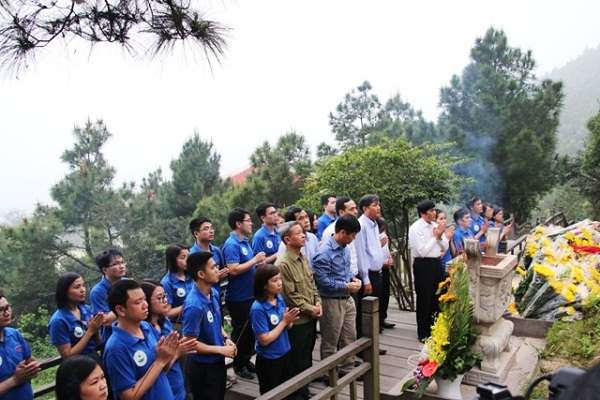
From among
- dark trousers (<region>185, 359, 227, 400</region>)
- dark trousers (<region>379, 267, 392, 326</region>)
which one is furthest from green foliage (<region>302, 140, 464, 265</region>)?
dark trousers (<region>185, 359, 227, 400</region>)

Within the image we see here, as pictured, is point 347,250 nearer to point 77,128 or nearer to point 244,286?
point 244,286

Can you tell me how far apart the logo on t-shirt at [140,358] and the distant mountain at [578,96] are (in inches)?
2021

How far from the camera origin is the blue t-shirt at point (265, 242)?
4988mm

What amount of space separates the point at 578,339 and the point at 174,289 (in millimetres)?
3992

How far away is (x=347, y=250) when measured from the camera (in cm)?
434

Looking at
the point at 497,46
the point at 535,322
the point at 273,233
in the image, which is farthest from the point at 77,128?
the point at 497,46

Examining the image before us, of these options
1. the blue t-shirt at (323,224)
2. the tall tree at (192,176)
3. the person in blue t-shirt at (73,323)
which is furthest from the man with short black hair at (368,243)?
the tall tree at (192,176)

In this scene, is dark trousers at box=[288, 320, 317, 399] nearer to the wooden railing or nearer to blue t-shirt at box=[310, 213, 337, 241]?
the wooden railing

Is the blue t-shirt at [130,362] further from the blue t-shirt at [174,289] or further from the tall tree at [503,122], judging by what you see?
the tall tree at [503,122]

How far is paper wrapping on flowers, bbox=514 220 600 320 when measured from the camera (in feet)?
17.6

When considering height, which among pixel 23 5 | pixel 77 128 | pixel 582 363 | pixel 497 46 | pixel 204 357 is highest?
pixel 497 46

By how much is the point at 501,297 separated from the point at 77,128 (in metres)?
13.3

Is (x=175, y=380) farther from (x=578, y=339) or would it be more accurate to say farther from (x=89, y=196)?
(x=89, y=196)

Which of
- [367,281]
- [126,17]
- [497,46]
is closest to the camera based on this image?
[126,17]
